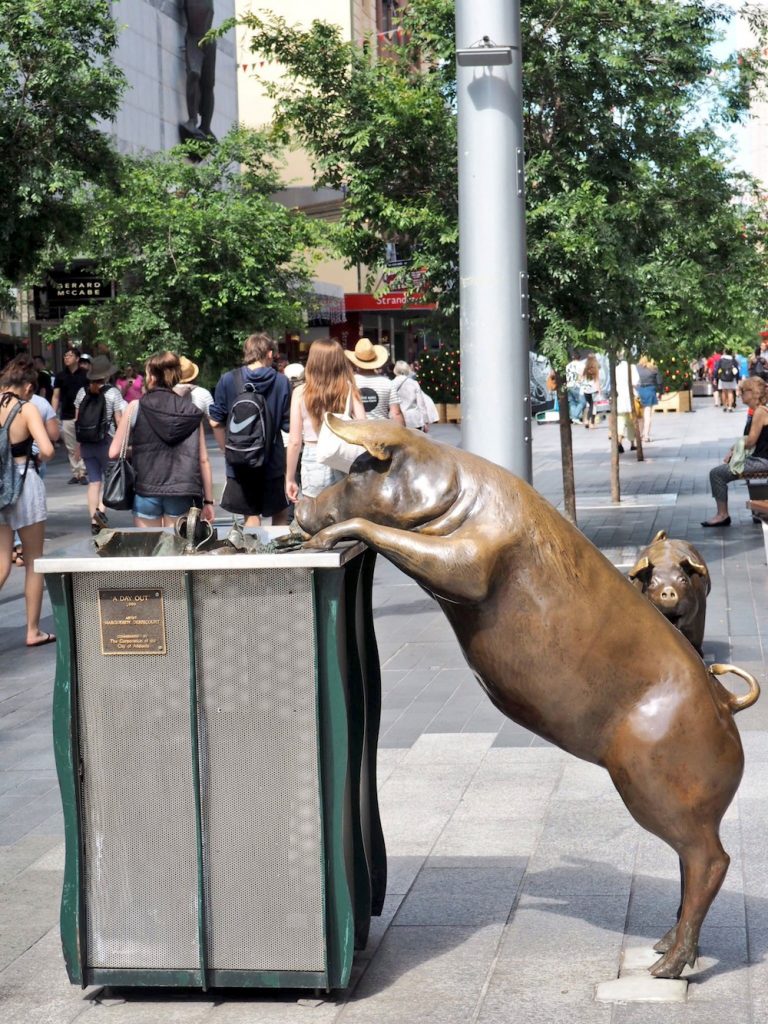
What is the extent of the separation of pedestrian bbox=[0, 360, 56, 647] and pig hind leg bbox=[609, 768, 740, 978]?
6.36 m

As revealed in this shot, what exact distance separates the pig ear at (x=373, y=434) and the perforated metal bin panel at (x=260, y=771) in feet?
1.28

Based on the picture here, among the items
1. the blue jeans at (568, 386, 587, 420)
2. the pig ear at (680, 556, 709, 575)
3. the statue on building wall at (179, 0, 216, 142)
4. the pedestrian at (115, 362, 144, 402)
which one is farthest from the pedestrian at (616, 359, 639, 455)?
the statue on building wall at (179, 0, 216, 142)

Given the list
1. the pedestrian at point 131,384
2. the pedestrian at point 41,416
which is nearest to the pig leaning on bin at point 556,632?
the pedestrian at point 41,416

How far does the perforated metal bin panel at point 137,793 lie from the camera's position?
13.5 feet

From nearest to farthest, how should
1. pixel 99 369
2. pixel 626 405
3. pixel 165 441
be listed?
1. pixel 165 441
2. pixel 99 369
3. pixel 626 405

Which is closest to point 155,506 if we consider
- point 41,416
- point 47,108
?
point 41,416

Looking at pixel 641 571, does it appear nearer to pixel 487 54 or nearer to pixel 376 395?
pixel 487 54

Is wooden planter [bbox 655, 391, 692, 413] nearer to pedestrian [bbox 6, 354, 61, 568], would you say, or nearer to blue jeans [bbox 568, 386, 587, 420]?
blue jeans [bbox 568, 386, 587, 420]

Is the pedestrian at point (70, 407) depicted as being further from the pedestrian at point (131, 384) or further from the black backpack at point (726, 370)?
the black backpack at point (726, 370)

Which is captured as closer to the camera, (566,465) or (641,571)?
(641,571)

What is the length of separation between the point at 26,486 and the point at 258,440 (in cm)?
159

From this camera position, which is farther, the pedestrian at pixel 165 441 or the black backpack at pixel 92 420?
the black backpack at pixel 92 420

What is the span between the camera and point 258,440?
10.5 meters

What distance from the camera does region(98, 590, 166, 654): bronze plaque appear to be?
410 cm
